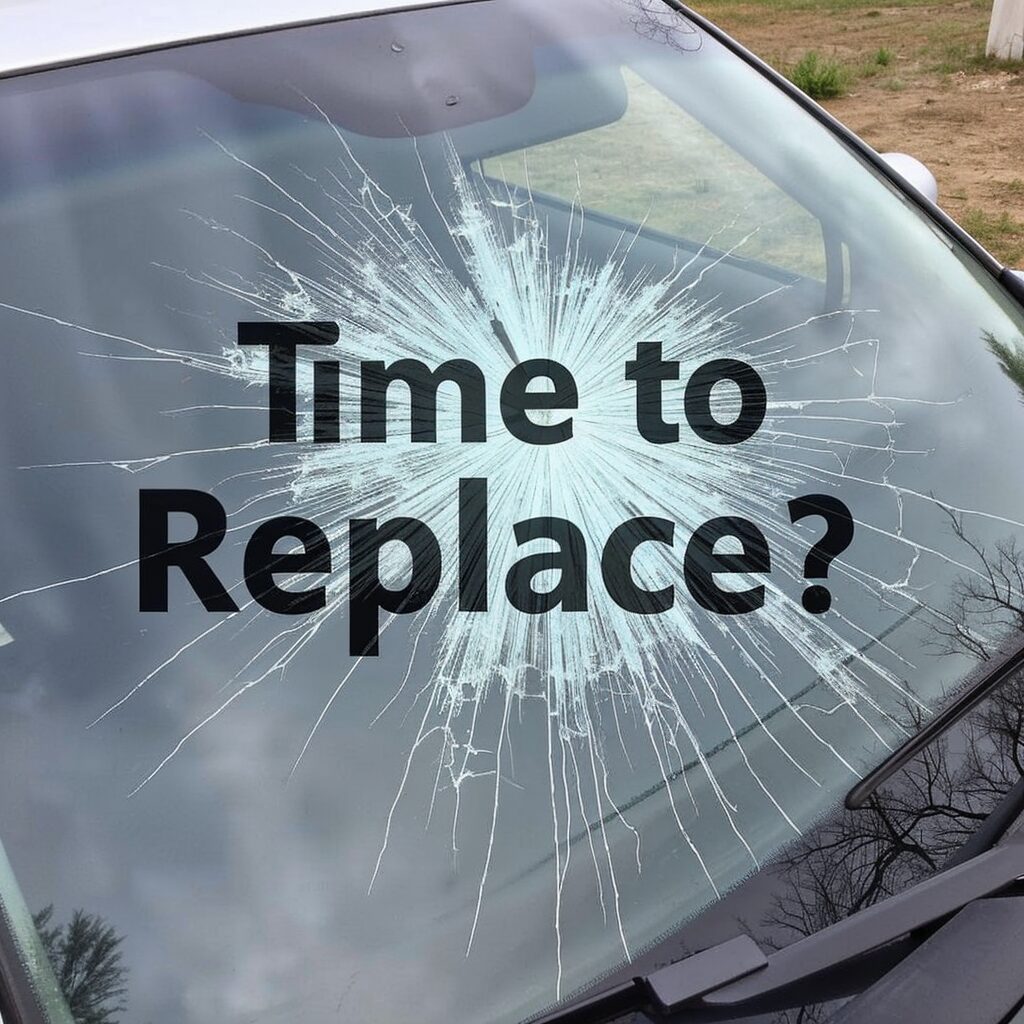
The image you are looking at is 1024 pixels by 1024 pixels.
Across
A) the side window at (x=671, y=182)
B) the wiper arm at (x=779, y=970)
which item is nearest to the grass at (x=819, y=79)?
the side window at (x=671, y=182)

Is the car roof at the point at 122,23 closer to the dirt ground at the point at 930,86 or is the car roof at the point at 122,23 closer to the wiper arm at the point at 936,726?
the wiper arm at the point at 936,726

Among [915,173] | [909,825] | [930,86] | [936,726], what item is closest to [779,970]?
[909,825]

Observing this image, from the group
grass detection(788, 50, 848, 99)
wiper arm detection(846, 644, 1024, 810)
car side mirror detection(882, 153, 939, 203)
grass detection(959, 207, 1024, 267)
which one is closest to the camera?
wiper arm detection(846, 644, 1024, 810)

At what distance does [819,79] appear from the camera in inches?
284

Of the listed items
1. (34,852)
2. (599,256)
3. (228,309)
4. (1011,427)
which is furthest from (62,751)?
(1011,427)

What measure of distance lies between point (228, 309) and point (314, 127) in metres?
0.28

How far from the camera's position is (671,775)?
3.37 feet

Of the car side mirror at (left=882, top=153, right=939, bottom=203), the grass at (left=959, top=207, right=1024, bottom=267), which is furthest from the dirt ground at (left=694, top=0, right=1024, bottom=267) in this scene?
the car side mirror at (left=882, top=153, right=939, bottom=203)

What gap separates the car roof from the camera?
132 cm

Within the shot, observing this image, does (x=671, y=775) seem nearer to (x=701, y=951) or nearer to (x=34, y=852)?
(x=701, y=951)

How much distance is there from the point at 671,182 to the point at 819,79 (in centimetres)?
632

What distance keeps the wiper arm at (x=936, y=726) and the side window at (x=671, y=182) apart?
22.7 inches

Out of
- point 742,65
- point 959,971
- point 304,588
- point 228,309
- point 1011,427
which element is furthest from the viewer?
point 742,65

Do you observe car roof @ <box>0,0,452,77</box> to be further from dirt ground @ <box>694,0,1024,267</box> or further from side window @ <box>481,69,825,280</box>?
dirt ground @ <box>694,0,1024,267</box>
